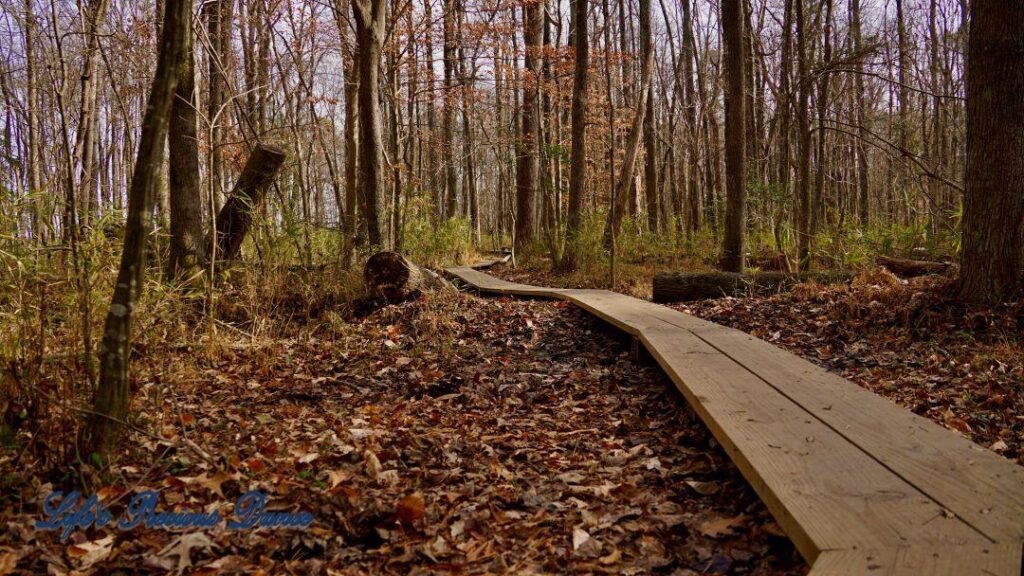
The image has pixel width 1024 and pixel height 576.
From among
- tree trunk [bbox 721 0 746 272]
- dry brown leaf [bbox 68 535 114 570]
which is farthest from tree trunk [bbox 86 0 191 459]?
tree trunk [bbox 721 0 746 272]

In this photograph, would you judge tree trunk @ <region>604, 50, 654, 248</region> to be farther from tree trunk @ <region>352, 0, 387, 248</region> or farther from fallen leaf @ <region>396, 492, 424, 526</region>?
fallen leaf @ <region>396, 492, 424, 526</region>

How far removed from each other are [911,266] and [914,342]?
361 centimetres

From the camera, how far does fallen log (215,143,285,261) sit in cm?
652

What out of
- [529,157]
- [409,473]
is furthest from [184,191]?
[529,157]

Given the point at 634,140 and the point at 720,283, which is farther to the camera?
the point at 634,140

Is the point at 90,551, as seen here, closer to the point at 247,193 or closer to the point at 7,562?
the point at 7,562

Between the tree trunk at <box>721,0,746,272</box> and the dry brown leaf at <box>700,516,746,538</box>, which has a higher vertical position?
the tree trunk at <box>721,0,746,272</box>

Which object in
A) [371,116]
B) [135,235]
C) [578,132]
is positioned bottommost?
[135,235]

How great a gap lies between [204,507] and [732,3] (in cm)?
826

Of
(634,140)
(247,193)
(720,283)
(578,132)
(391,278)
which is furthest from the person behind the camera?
(634,140)

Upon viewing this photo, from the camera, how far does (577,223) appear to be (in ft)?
33.7

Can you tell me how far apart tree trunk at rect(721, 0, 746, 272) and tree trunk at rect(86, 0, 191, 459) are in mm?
7250

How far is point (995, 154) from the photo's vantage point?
4.82m

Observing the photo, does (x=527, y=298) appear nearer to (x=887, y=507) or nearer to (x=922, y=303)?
(x=922, y=303)
